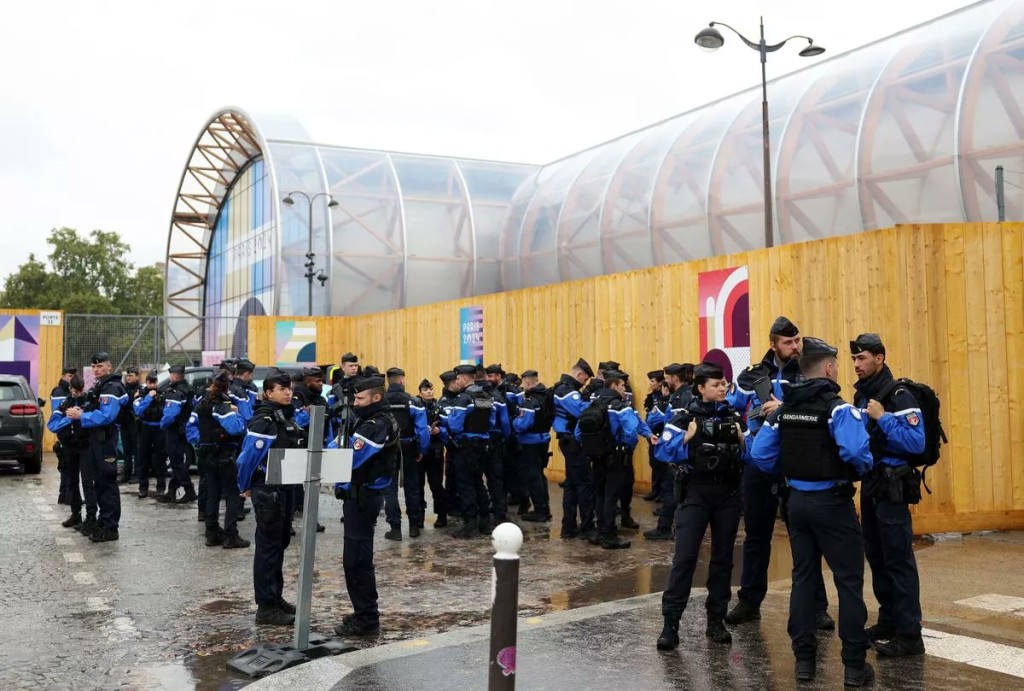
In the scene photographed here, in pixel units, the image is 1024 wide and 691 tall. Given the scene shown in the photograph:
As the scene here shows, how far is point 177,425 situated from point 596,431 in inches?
265

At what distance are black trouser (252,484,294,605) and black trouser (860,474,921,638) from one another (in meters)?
4.18

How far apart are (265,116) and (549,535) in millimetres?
27301

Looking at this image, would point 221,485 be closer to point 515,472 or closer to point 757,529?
point 515,472

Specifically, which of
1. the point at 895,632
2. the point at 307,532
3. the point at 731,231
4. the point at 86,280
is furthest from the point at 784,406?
the point at 86,280

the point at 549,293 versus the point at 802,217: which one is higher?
the point at 802,217

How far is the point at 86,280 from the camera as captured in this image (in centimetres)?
7400

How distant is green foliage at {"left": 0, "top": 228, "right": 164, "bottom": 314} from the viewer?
6962 cm

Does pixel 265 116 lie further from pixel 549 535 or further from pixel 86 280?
pixel 86 280

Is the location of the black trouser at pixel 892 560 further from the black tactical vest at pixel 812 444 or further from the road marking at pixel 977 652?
the black tactical vest at pixel 812 444

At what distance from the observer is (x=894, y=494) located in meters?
5.88

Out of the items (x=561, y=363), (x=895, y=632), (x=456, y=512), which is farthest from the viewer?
(x=561, y=363)

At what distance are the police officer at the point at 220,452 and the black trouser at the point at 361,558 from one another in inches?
156

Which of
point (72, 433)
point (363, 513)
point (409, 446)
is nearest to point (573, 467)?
point (409, 446)

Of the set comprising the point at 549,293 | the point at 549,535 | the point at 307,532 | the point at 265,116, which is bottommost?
the point at 549,535
